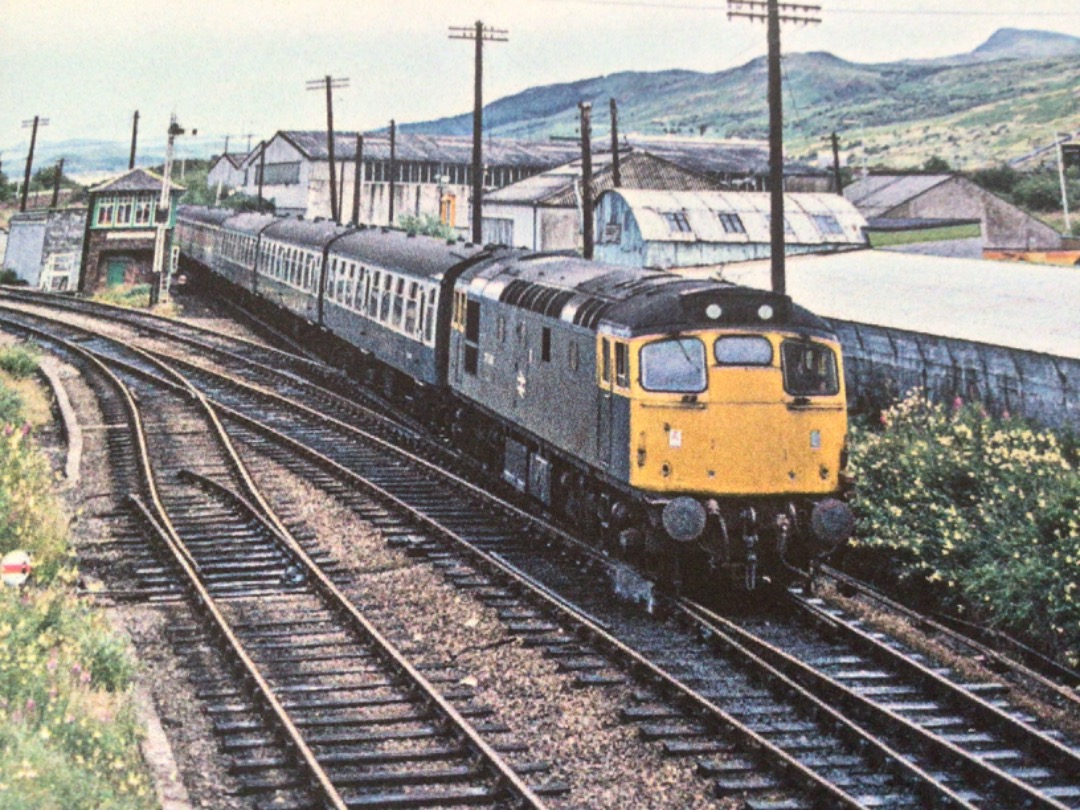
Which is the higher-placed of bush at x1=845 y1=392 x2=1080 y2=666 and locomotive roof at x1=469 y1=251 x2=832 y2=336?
locomotive roof at x1=469 y1=251 x2=832 y2=336

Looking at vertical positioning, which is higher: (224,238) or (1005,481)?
A: (224,238)

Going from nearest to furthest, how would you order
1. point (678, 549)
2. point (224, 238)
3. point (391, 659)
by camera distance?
1. point (391, 659)
2. point (678, 549)
3. point (224, 238)

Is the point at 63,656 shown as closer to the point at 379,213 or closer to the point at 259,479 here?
the point at 259,479

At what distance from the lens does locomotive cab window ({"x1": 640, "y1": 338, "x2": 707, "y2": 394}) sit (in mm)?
13766

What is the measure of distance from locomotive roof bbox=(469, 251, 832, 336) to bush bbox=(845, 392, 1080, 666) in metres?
2.98

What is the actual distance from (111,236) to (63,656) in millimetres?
41730

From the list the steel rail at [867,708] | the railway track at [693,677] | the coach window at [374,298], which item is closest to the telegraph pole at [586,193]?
the coach window at [374,298]

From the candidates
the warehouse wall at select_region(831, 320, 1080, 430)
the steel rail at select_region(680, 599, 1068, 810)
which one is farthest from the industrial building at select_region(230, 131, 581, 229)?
the steel rail at select_region(680, 599, 1068, 810)

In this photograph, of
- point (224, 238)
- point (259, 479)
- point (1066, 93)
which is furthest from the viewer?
point (1066, 93)

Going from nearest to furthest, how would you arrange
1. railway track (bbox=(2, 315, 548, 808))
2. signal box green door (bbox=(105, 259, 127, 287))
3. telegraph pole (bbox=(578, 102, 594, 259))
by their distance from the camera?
railway track (bbox=(2, 315, 548, 808)), telegraph pole (bbox=(578, 102, 594, 259)), signal box green door (bbox=(105, 259, 127, 287))

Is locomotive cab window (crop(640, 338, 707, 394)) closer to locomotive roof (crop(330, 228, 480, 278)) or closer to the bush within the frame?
the bush

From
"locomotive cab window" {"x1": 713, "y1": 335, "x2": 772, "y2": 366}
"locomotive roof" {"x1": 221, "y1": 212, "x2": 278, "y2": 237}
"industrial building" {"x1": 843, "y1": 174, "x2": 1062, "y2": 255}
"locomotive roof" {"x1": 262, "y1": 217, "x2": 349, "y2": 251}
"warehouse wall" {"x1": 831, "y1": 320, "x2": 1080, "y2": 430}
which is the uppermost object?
"industrial building" {"x1": 843, "y1": 174, "x2": 1062, "y2": 255}

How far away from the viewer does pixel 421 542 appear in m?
16.7

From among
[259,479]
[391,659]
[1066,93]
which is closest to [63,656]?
[391,659]
